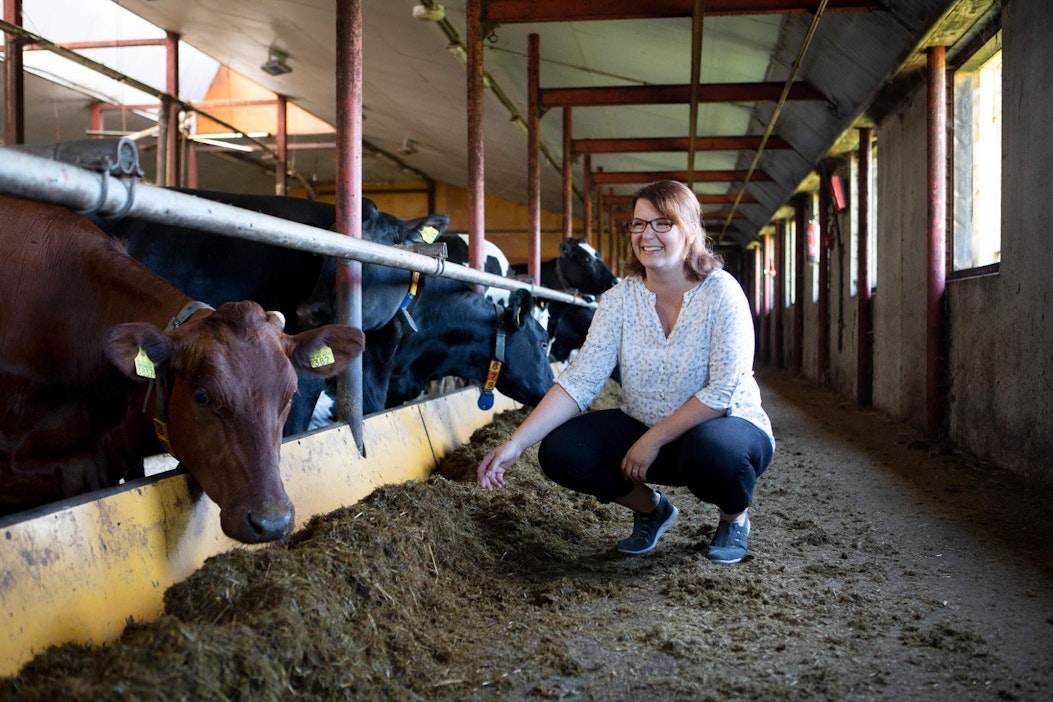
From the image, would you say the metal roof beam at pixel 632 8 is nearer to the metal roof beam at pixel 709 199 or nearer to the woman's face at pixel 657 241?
the woman's face at pixel 657 241

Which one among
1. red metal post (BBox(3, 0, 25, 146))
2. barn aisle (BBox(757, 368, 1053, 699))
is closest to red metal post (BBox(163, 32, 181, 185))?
red metal post (BBox(3, 0, 25, 146))

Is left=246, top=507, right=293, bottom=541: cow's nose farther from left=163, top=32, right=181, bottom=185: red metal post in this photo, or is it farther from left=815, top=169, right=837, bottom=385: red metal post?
left=815, top=169, right=837, bottom=385: red metal post

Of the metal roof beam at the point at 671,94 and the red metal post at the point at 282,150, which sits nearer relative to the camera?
the metal roof beam at the point at 671,94

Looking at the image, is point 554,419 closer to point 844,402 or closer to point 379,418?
point 379,418

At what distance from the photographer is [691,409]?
296 cm

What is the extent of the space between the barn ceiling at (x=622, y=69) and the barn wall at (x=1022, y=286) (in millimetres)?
815

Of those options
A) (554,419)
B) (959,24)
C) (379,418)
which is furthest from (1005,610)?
(959,24)

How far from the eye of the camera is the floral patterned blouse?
3.02 metres

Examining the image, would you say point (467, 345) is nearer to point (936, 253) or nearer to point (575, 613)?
point (575, 613)

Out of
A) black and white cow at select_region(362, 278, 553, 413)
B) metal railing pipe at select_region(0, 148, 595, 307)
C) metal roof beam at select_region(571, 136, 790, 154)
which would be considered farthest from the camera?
metal roof beam at select_region(571, 136, 790, 154)

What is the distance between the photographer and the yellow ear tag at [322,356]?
2.66 m

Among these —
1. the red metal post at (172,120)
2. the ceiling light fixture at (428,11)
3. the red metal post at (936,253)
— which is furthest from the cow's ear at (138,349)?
the red metal post at (172,120)

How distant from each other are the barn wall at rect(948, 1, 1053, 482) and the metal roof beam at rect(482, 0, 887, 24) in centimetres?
131

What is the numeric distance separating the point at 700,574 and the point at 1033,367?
9.51 ft
